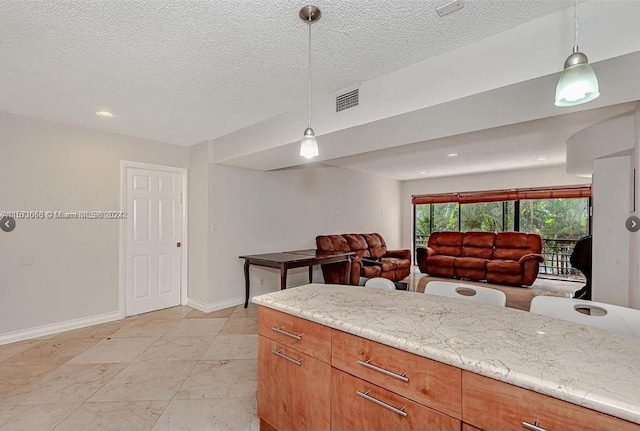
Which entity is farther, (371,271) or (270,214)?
(371,271)

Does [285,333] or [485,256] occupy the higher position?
[285,333]

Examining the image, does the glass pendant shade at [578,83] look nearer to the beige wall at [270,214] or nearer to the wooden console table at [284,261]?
the wooden console table at [284,261]

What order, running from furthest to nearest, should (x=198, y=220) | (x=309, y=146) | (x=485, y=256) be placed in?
1. (x=485, y=256)
2. (x=198, y=220)
3. (x=309, y=146)

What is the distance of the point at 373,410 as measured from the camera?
1293 mm

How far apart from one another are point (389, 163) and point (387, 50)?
4049 mm

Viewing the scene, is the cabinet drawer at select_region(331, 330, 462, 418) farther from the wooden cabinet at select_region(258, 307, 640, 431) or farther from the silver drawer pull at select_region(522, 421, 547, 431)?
the silver drawer pull at select_region(522, 421, 547, 431)

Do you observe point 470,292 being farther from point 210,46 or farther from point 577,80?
point 210,46

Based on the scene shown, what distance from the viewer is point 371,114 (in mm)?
2506

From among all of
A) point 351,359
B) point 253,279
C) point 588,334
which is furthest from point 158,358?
point 588,334

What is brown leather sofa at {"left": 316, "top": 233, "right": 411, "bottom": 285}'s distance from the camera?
5461mm

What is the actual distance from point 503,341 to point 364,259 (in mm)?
4823

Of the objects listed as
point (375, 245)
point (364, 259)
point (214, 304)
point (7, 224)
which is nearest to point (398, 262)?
point (375, 245)

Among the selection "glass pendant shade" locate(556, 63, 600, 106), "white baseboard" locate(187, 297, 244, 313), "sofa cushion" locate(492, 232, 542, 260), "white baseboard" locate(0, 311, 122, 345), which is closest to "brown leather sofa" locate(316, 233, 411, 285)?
"white baseboard" locate(187, 297, 244, 313)

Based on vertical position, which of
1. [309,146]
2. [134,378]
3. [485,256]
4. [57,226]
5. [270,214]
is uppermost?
[309,146]
